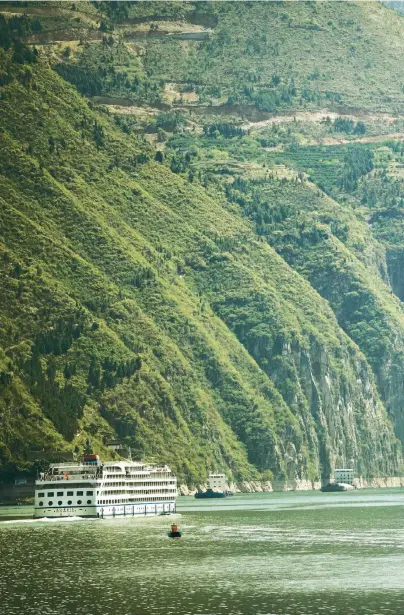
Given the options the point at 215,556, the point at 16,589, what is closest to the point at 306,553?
the point at 215,556

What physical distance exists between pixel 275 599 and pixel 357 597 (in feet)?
20.7

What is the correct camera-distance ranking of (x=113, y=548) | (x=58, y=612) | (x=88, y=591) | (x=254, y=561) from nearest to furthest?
(x=58, y=612)
(x=88, y=591)
(x=254, y=561)
(x=113, y=548)

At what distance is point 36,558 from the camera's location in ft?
607

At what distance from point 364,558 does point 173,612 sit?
38.7m

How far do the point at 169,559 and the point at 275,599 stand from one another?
1267 inches

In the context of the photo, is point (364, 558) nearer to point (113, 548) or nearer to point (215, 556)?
point (215, 556)

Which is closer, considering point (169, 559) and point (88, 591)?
point (88, 591)

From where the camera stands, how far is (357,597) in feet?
507

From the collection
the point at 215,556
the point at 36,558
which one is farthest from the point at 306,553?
the point at 36,558

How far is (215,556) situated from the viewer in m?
188

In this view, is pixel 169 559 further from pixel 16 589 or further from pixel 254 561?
pixel 16 589

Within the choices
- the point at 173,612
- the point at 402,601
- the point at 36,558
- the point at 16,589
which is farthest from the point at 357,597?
the point at 36,558

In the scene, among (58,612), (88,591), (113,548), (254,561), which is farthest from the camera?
(113,548)

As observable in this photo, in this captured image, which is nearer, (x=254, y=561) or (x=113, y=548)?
(x=254, y=561)
